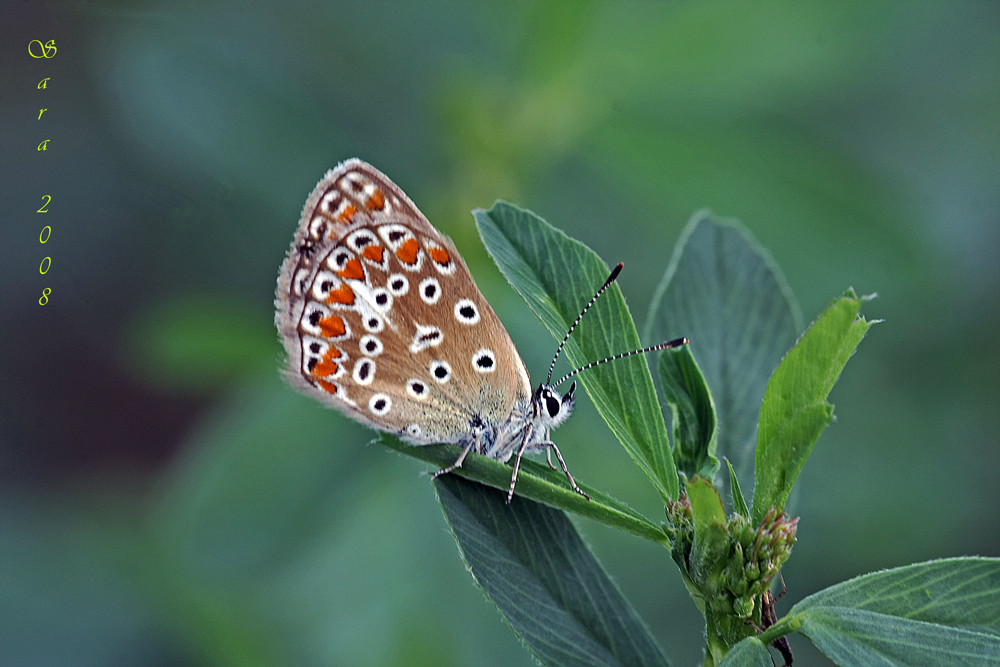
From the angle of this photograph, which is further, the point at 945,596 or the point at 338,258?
the point at 338,258

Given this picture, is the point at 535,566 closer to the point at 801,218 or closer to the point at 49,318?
the point at 801,218

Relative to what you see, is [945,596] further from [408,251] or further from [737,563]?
[408,251]

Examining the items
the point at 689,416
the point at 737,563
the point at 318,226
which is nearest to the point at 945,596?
the point at 737,563

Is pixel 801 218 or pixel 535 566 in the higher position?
pixel 801 218

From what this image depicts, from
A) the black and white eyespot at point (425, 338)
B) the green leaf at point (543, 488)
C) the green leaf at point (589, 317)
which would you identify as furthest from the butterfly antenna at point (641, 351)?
the black and white eyespot at point (425, 338)

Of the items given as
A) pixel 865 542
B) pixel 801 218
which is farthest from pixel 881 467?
pixel 801 218

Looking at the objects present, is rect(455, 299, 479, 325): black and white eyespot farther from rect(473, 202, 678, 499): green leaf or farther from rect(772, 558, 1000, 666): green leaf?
rect(772, 558, 1000, 666): green leaf

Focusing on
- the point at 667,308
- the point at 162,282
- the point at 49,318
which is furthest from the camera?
the point at 49,318

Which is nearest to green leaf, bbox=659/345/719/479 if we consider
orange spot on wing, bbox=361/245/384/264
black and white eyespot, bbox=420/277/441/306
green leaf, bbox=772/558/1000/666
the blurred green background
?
green leaf, bbox=772/558/1000/666
